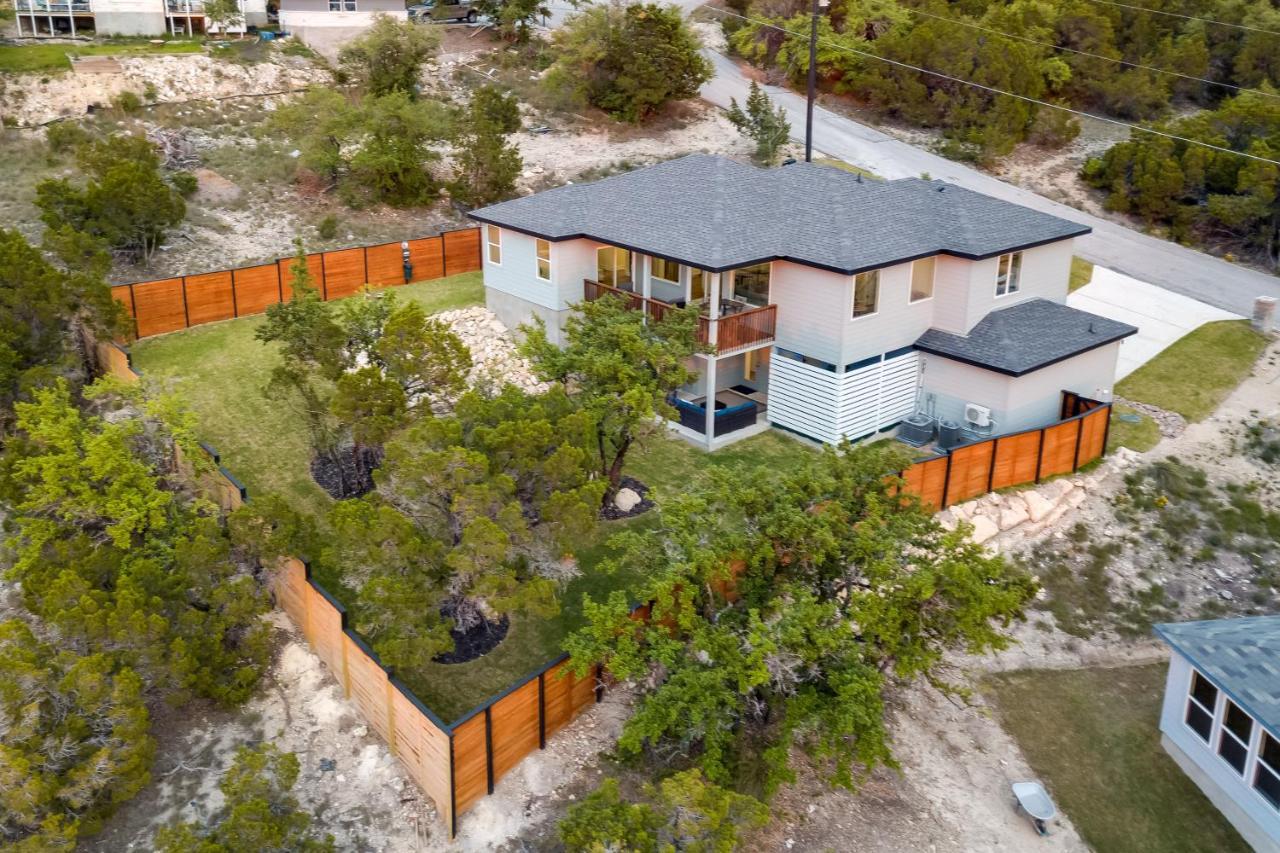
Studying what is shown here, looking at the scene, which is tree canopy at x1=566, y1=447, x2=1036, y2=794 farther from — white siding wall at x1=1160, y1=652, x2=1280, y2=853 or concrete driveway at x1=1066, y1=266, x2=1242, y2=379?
concrete driveway at x1=1066, y1=266, x2=1242, y2=379

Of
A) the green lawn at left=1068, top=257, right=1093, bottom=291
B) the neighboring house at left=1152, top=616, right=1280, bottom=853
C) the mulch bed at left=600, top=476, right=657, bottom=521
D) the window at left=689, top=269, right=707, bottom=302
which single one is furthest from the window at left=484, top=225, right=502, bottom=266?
the neighboring house at left=1152, top=616, right=1280, bottom=853

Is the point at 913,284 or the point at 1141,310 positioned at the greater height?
the point at 913,284

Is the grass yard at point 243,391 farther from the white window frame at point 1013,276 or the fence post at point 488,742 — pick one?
the white window frame at point 1013,276

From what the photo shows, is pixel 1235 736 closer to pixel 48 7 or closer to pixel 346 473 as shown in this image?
pixel 346 473

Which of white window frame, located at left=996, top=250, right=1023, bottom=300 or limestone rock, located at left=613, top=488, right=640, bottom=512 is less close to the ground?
white window frame, located at left=996, top=250, right=1023, bottom=300

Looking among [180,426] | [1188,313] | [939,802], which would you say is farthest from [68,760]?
[1188,313]

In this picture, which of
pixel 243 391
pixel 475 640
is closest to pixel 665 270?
pixel 243 391
